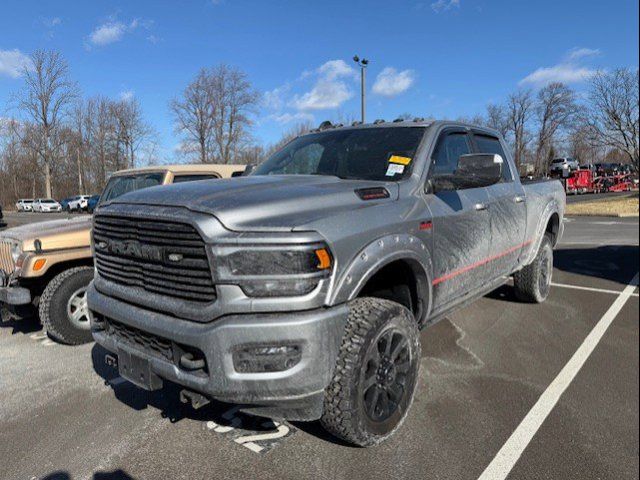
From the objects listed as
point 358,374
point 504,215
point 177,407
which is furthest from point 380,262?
point 504,215

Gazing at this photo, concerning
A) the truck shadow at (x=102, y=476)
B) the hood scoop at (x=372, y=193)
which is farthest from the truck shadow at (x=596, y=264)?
the truck shadow at (x=102, y=476)

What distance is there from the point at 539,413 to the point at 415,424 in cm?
83

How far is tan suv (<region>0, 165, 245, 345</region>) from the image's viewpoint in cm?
439

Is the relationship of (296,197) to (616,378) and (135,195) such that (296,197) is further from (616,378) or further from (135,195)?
(616,378)

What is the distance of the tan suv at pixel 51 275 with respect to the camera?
Answer: 4.39 m

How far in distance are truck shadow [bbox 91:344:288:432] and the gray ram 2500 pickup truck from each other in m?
0.68

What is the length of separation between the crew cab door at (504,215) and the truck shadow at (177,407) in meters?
2.37

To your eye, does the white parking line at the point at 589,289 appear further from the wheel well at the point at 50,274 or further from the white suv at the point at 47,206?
the white suv at the point at 47,206

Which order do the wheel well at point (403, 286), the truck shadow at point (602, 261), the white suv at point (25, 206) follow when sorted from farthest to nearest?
1. the white suv at point (25, 206)
2. the truck shadow at point (602, 261)
3. the wheel well at point (403, 286)

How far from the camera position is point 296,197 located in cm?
247

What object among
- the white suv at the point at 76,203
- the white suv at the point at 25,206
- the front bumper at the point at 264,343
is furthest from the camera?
the white suv at the point at 25,206

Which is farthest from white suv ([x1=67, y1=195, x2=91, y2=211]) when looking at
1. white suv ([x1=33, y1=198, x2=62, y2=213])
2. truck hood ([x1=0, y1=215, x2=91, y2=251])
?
truck hood ([x1=0, y1=215, x2=91, y2=251])

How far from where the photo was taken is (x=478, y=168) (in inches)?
122

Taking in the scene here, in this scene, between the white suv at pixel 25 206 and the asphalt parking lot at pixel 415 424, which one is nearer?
the asphalt parking lot at pixel 415 424
